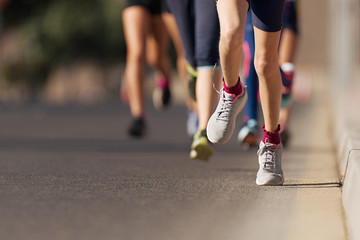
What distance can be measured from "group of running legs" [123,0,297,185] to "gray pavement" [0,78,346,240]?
10.3 inches

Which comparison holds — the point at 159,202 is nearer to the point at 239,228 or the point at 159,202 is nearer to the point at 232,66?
the point at 239,228

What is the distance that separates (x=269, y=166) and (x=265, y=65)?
0.59m

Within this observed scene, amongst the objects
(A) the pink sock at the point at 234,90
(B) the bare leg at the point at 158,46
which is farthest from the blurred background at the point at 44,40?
(A) the pink sock at the point at 234,90

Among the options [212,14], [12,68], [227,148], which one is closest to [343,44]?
[12,68]

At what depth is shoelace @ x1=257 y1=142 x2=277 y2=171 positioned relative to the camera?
5.40 meters

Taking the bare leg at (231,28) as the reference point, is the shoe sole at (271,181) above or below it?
below

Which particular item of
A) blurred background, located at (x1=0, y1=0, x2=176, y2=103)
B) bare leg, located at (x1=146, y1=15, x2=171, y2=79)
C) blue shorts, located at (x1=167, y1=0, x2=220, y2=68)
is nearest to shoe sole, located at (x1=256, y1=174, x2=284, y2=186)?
blue shorts, located at (x1=167, y1=0, x2=220, y2=68)

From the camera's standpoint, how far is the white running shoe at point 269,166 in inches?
212

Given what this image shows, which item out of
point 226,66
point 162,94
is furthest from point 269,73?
point 162,94

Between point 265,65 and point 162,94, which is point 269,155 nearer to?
point 265,65

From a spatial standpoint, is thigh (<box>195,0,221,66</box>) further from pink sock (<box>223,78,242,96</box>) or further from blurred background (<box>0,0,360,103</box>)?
blurred background (<box>0,0,360,103</box>)

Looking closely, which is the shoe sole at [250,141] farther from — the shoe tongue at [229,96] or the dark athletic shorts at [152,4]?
the shoe tongue at [229,96]

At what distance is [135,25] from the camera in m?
8.75

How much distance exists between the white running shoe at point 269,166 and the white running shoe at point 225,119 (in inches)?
9.0
